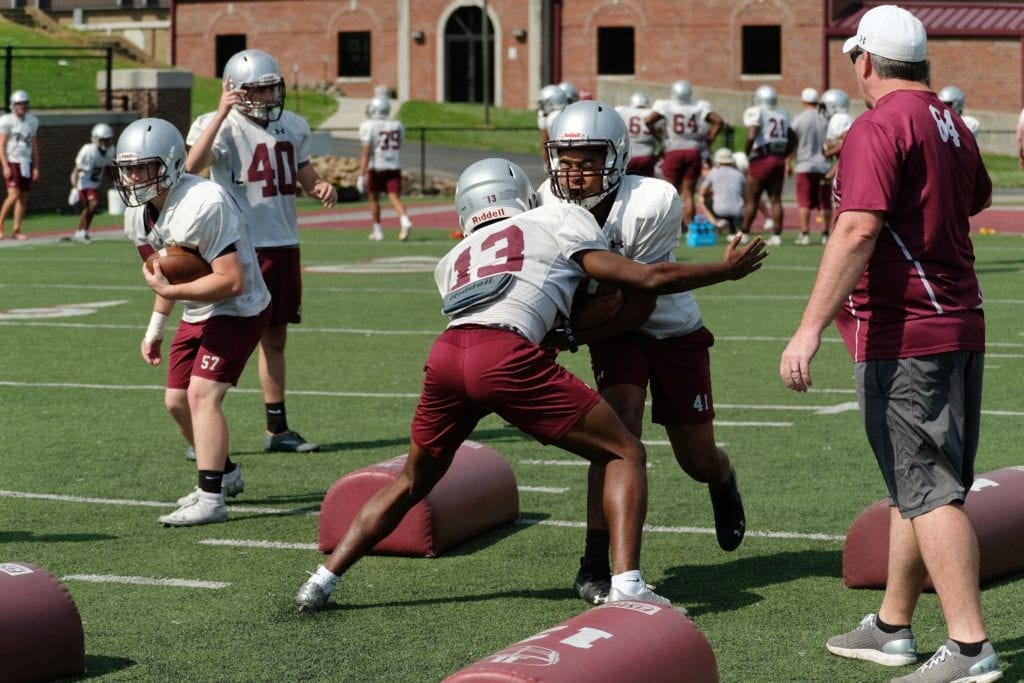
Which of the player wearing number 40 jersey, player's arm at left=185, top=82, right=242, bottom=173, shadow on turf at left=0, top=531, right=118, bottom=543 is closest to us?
shadow on turf at left=0, top=531, right=118, bottom=543

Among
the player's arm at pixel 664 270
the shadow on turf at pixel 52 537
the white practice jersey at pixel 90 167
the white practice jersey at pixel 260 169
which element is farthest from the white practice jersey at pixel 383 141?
the player's arm at pixel 664 270

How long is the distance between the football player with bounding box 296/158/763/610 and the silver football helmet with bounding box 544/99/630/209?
342 mm

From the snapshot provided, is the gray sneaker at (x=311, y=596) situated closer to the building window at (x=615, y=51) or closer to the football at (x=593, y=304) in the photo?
the football at (x=593, y=304)

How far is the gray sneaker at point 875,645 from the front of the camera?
5.02m

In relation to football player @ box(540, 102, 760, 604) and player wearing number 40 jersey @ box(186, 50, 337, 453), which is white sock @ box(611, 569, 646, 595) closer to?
football player @ box(540, 102, 760, 604)

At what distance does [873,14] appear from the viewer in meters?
4.89

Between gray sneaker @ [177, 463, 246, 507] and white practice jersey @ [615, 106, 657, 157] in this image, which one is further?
white practice jersey @ [615, 106, 657, 157]

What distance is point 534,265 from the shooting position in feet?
17.5

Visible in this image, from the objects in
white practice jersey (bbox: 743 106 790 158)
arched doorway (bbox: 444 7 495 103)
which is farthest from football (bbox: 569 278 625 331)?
arched doorway (bbox: 444 7 495 103)

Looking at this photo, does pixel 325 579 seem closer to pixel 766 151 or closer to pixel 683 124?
pixel 766 151

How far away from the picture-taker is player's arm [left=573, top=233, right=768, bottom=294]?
5.14 meters

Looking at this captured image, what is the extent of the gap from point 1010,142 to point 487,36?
1612cm

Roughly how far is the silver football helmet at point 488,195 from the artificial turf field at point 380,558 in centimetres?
131

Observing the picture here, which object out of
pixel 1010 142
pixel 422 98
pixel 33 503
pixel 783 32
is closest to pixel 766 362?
pixel 33 503
